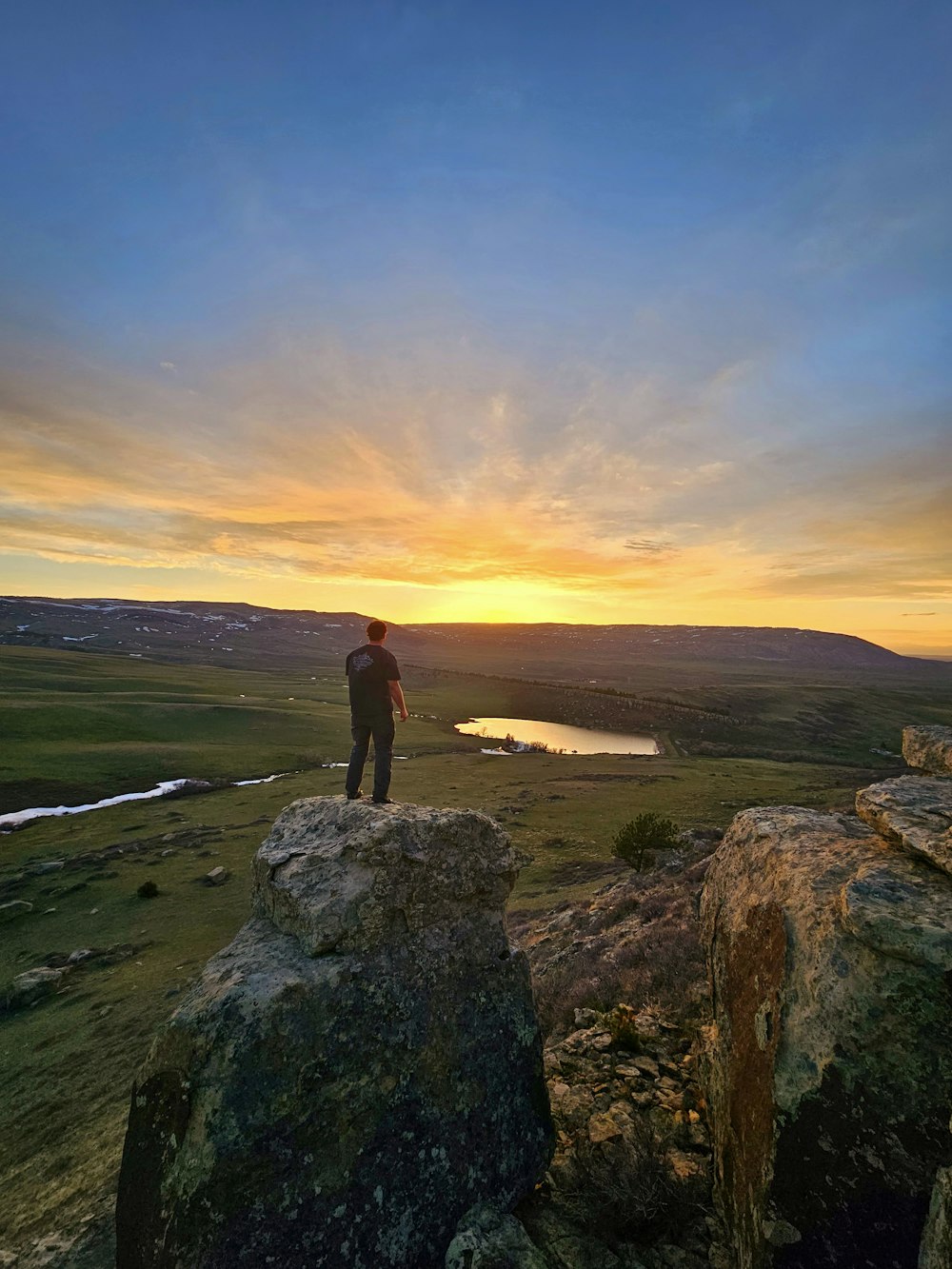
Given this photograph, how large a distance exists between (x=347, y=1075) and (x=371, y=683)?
639 centimetres

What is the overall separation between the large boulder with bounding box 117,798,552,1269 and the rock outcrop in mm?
2932

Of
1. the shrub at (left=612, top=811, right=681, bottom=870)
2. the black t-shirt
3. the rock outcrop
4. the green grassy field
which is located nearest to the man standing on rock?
the black t-shirt

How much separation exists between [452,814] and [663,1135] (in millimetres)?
4932

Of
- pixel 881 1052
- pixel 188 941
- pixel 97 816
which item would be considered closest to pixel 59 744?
pixel 97 816

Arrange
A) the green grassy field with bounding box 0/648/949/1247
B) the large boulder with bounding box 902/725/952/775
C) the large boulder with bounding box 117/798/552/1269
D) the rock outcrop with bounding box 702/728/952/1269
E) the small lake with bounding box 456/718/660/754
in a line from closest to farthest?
1. the rock outcrop with bounding box 702/728/952/1269
2. the large boulder with bounding box 117/798/552/1269
3. the large boulder with bounding box 902/725/952/775
4. the green grassy field with bounding box 0/648/949/1247
5. the small lake with bounding box 456/718/660/754

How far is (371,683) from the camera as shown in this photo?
1135 centimetres

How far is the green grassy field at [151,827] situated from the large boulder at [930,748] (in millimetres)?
13449

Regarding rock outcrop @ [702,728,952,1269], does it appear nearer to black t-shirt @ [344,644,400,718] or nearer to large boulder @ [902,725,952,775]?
large boulder @ [902,725,952,775]

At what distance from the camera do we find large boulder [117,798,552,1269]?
226 inches

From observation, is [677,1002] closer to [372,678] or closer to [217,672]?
[372,678]

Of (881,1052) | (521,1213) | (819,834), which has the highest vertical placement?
(819,834)

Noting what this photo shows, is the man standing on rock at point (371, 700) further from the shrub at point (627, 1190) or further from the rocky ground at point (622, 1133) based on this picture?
the shrub at point (627, 1190)

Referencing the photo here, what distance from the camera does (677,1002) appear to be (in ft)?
36.1

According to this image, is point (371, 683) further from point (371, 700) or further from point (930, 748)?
point (930, 748)
